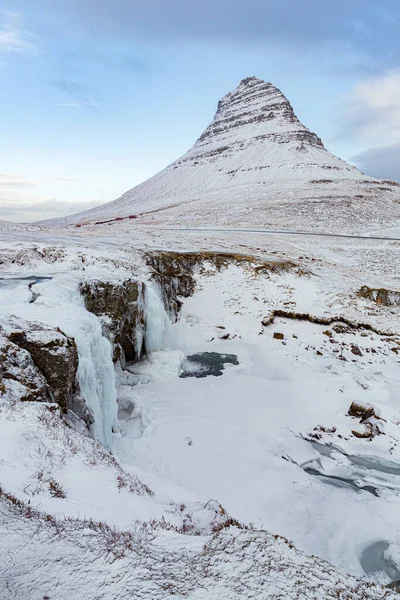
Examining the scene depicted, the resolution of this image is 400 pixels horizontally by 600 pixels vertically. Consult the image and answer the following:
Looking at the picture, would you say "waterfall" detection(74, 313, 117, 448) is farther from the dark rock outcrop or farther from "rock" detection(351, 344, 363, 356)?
"rock" detection(351, 344, 363, 356)

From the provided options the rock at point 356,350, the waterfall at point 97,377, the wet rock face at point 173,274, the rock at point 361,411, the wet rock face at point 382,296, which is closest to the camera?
the waterfall at point 97,377

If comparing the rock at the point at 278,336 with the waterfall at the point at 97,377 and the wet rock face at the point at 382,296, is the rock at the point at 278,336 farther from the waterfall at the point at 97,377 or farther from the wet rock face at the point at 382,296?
the waterfall at the point at 97,377

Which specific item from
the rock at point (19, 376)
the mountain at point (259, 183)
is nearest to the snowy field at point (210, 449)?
the rock at point (19, 376)

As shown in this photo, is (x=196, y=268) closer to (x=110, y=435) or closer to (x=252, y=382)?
(x=252, y=382)

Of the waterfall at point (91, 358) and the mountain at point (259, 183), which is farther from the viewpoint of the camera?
the mountain at point (259, 183)

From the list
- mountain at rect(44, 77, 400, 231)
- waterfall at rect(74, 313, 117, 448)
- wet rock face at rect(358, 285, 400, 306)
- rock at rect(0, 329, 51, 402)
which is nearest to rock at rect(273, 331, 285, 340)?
wet rock face at rect(358, 285, 400, 306)
